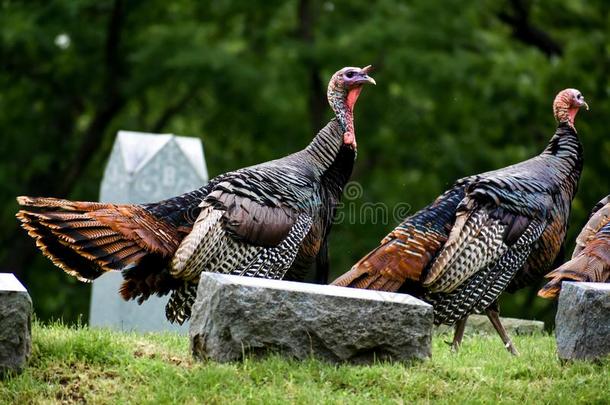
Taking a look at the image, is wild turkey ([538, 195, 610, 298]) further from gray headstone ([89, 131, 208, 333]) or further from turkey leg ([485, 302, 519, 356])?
gray headstone ([89, 131, 208, 333])

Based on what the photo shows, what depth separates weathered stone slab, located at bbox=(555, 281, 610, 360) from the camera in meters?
6.12

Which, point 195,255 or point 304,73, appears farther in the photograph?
point 304,73

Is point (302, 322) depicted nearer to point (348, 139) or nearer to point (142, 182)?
point (348, 139)

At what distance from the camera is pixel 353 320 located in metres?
5.96

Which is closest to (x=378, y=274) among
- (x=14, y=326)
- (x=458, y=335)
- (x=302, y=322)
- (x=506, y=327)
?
(x=458, y=335)

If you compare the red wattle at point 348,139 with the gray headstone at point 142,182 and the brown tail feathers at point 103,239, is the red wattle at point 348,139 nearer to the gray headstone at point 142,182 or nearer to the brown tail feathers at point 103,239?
the brown tail feathers at point 103,239

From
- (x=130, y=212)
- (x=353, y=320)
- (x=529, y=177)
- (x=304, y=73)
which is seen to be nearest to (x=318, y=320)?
(x=353, y=320)

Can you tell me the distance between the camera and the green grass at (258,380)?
558 centimetres

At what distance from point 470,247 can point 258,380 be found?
225cm

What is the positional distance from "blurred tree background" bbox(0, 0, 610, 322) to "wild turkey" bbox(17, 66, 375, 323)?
9.14 m

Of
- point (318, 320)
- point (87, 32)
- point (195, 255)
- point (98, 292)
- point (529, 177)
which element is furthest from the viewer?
point (87, 32)

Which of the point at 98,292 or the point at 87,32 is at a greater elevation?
the point at 87,32

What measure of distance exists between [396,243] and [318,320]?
5.54ft

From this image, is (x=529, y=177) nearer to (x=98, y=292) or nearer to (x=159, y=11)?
(x=98, y=292)
